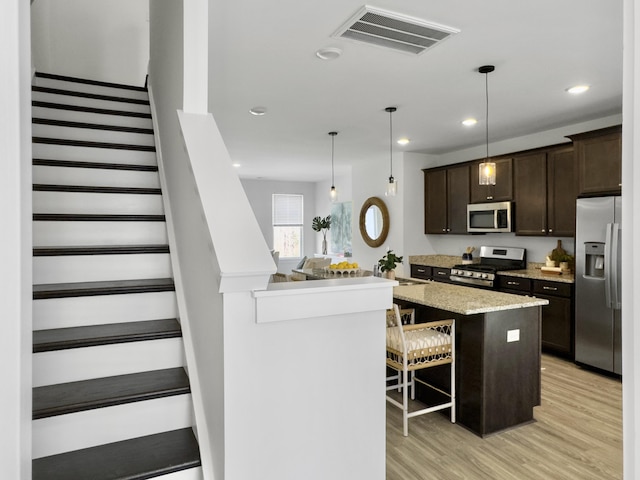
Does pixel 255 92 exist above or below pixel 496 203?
above

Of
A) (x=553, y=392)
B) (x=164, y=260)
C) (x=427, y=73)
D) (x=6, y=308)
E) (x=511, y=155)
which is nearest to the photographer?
(x=6, y=308)

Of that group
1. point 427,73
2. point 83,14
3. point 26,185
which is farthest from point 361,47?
point 83,14

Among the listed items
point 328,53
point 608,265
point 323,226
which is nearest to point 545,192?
point 608,265

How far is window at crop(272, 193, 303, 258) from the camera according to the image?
420 inches

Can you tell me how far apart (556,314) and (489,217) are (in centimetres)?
154

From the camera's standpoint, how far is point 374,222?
7301 millimetres

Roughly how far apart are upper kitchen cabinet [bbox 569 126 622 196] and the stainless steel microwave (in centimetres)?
116

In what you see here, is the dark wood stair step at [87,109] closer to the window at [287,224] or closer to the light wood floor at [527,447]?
the light wood floor at [527,447]

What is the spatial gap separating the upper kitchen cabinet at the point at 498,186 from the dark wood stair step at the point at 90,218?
4392 millimetres

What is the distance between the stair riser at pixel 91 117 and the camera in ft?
9.96

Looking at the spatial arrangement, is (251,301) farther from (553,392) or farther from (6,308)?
(553,392)

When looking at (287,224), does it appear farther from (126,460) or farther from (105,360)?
(126,460)

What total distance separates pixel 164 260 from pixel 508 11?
2.36 metres

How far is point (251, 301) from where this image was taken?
1.41 metres
